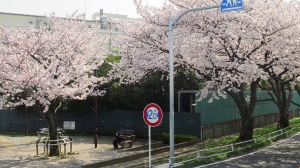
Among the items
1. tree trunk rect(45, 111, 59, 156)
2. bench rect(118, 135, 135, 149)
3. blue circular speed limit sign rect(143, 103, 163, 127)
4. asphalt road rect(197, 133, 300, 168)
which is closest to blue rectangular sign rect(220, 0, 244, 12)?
blue circular speed limit sign rect(143, 103, 163, 127)

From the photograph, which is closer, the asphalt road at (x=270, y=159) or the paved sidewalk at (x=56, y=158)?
the asphalt road at (x=270, y=159)

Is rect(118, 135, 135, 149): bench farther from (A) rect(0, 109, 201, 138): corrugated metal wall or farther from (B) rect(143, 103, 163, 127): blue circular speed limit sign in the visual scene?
(B) rect(143, 103, 163, 127): blue circular speed limit sign

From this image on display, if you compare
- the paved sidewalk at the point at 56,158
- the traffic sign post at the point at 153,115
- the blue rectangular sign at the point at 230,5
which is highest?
the blue rectangular sign at the point at 230,5

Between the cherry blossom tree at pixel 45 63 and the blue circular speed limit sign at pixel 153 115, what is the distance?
6.55 metres

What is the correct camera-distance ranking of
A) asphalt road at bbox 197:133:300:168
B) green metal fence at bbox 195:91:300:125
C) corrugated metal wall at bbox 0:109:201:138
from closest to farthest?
asphalt road at bbox 197:133:300:168, corrugated metal wall at bbox 0:109:201:138, green metal fence at bbox 195:91:300:125

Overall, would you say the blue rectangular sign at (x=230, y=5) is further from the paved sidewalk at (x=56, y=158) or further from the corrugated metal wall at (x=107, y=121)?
the corrugated metal wall at (x=107, y=121)

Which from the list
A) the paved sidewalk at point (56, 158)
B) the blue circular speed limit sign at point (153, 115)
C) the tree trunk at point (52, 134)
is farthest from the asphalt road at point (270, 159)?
the tree trunk at point (52, 134)

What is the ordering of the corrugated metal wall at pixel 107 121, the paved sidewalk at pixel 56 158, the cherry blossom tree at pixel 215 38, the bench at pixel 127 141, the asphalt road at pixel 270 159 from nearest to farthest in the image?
the asphalt road at pixel 270 159 → the paved sidewalk at pixel 56 158 → the cherry blossom tree at pixel 215 38 → the bench at pixel 127 141 → the corrugated metal wall at pixel 107 121

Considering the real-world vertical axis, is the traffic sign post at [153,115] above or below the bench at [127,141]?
above

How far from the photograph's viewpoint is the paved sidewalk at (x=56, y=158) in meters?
18.7

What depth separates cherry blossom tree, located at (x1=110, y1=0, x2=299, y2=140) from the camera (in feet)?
63.5

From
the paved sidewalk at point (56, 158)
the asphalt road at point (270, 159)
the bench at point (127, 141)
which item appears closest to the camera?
the asphalt road at point (270, 159)

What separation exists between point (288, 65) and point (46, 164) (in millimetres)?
14874

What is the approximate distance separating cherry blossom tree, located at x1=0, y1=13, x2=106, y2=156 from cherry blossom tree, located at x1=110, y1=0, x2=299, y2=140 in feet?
9.28
